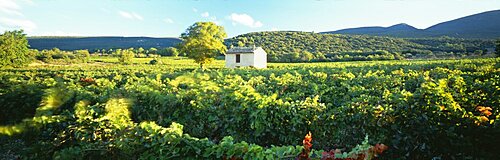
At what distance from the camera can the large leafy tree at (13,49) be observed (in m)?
36.1

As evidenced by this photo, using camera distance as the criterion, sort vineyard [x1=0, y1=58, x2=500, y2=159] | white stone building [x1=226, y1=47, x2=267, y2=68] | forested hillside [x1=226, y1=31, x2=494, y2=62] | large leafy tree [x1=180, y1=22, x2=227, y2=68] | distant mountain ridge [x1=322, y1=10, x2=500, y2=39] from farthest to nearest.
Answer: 1. distant mountain ridge [x1=322, y1=10, x2=500, y2=39]
2. forested hillside [x1=226, y1=31, x2=494, y2=62]
3. white stone building [x1=226, y1=47, x2=267, y2=68]
4. large leafy tree [x1=180, y1=22, x2=227, y2=68]
5. vineyard [x1=0, y1=58, x2=500, y2=159]

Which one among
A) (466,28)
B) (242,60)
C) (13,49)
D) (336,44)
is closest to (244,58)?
(242,60)

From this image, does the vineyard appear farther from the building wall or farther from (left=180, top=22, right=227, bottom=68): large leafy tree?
the building wall

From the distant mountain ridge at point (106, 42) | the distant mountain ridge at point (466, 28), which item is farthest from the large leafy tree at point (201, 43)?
the distant mountain ridge at point (466, 28)

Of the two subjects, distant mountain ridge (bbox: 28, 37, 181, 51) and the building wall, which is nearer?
the building wall

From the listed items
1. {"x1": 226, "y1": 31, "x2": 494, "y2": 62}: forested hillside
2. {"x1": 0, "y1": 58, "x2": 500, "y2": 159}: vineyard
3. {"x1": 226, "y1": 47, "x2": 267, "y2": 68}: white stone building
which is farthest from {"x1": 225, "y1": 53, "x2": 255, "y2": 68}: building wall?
{"x1": 0, "y1": 58, "x2": 500, "y2": 159}: vineyard

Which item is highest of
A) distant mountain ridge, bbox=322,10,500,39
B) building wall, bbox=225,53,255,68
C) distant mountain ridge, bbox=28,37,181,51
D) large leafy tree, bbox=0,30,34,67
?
distant mountain ridge, bbox=322,10,500,39

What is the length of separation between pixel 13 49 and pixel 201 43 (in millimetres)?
23698

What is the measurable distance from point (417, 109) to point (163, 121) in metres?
4.62

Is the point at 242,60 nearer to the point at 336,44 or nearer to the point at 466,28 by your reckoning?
the point at 336,44

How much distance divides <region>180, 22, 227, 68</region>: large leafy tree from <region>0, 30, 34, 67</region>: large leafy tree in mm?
20763

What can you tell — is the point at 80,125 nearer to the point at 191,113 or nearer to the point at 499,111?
the point at 191,113

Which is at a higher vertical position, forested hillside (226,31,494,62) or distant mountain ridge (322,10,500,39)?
distant mountain ridge (322,10,500,39)

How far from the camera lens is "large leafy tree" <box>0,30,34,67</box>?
36.1 m
